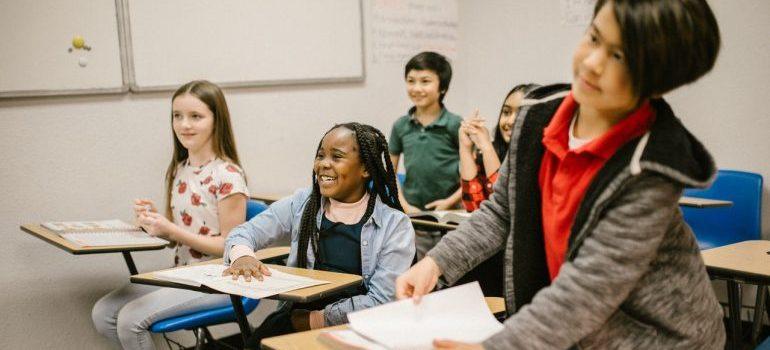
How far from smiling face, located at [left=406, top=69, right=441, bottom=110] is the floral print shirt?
130 centimetres

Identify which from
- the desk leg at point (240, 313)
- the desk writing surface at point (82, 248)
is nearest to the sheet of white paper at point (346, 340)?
the desk leg at point (240, 313)

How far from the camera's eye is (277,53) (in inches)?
140

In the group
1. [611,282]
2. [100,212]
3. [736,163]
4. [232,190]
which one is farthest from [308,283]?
[736,163]

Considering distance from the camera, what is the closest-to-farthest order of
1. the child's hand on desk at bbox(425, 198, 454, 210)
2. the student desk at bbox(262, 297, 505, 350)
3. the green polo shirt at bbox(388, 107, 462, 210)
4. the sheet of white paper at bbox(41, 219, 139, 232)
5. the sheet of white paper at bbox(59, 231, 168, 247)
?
the student desk at bbox(262, 297, 505, 350)
the sheet of white paper at bbox(59, 231, 168, 247)
the sheet of white paper at bbox(41, 219, 139, 232)
the child's hand on desk at bbox(425, 198, 454, 210)
the green polo shirt at bbox(388, 107, 462, 210)

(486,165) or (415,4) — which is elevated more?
(415,4)

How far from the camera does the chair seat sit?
2.34 m

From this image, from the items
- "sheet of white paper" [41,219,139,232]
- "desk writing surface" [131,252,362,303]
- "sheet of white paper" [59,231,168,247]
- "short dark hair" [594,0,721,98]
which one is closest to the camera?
"short dark hair" [594,0,721,98]

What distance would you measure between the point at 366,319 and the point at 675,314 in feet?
1.53

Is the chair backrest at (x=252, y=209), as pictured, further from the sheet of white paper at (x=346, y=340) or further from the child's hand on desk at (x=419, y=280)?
the child's hand on desk at (x=419, y=280)

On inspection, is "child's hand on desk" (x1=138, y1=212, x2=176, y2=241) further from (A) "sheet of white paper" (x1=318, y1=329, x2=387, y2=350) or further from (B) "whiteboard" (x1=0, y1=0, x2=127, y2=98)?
(A) "sheet of white paper" (x1=318, y1=329, x2=387, y2=350)

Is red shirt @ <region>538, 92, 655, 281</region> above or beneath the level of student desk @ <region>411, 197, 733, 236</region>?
above

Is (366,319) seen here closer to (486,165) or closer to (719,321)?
(719,321)

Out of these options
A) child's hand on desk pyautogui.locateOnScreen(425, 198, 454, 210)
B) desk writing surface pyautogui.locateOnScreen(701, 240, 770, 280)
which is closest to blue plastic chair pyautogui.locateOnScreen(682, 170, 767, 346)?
desk writing surface pyautogui.locateOnScreen(701, 240, 770, 280)

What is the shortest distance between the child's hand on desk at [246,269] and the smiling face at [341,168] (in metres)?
0.38
